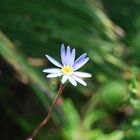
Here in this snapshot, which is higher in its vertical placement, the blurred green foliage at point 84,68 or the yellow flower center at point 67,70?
the blurred green foliage at point 84,68

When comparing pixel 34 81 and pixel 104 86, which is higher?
pixel 104 86

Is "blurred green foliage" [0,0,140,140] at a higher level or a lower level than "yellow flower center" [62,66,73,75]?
higher

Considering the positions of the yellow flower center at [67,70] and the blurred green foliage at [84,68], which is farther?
the blurred green foliage at [84,68]

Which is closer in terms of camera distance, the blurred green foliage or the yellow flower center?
the yellow flower center

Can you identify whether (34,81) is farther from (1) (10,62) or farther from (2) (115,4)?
(2) (115,4)

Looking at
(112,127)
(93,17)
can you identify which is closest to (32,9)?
(93,17)

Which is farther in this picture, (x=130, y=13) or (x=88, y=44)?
(x=130, y=13)

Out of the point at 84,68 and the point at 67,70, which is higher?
the point at 84,68

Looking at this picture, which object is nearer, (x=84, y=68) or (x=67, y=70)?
(x=67, y=70)
